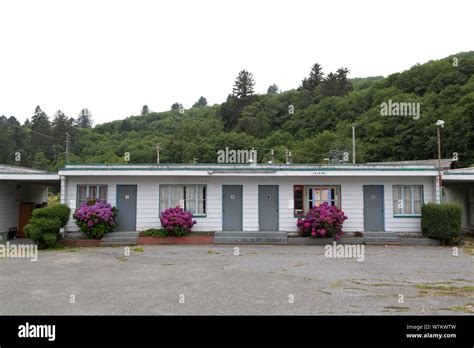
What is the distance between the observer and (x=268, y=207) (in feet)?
56.7

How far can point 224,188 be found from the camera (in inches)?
686

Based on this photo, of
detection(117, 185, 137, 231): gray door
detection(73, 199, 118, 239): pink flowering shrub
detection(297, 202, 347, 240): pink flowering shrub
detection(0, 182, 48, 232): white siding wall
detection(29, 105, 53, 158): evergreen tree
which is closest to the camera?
detection(73, 199, 118, 239): pink flowering shrub

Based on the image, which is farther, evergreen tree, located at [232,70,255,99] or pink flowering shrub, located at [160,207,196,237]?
evergreen tree, located at [232,70,255,99]

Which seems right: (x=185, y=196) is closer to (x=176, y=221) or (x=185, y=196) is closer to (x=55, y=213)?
(x=176, y=221)

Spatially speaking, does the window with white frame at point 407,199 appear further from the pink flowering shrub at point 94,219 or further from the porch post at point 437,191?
the pink flowering shrub at point 94,219

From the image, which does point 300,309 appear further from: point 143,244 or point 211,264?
point 143,244

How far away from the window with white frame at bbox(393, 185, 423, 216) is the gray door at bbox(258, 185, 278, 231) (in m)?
5.34

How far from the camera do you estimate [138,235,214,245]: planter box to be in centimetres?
1616

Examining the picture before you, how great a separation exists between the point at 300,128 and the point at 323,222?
53.5m

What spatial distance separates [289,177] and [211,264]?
276 inches

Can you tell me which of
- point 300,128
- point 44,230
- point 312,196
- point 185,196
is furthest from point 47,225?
point 300,128

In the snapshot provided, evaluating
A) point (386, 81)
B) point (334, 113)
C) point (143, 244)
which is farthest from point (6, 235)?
point (386, 81)

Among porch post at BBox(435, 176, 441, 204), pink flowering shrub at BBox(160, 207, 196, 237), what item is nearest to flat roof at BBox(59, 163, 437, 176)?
porch post at BBox(435, 176, 441, 204)

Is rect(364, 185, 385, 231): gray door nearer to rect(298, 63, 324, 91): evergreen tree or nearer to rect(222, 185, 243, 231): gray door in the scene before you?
rect(222, 185, 243, 231): gray door
